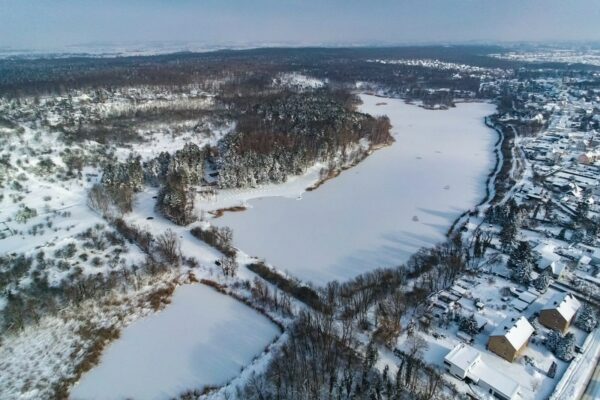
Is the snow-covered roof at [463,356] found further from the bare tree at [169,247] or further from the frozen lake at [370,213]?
the bare tree at [169,247]

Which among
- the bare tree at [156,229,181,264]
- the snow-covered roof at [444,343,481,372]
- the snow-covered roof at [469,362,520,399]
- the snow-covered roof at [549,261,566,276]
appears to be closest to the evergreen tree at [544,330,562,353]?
the snow-covered roof at [469,362,520,399]

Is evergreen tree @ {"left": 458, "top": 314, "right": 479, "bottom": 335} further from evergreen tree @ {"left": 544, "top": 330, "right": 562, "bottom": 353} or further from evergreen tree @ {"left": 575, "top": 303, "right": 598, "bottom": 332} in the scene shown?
evergreen tree @ {"left": 575, "top": 303, "right": 598, "bottom": 332}

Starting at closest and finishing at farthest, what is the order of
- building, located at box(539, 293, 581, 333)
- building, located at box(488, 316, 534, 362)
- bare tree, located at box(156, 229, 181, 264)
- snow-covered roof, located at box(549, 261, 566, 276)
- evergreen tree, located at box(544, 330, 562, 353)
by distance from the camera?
building, located at box(488, 316, 534, 362) < evergreen tree, located at box(544, 330, 562, 353) < building, located at box(539, 293, 581, 333) < snow-covered roof, located at box(549, 261, 566, 276) < bare tree, located at box(156, 229, 181, 264)

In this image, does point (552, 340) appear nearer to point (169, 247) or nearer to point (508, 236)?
point (508, 236)

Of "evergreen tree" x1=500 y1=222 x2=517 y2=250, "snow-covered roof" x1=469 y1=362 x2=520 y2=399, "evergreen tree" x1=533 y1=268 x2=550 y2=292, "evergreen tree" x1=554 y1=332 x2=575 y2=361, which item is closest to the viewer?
"snow-covered roof" x1=469 y1=362 x2=520 y2=399

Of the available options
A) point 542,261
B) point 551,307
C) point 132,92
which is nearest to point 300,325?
point 551,307

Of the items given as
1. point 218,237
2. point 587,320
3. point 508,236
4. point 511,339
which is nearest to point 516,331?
point 511,339
